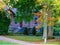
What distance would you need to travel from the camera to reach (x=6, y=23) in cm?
3722

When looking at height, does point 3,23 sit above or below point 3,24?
above

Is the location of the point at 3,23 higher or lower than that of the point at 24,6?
lower

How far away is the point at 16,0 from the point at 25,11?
11.3ft

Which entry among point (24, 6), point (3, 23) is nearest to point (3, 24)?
point (3, 23)

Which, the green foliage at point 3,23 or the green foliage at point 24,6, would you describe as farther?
the green foliage at point 3,23

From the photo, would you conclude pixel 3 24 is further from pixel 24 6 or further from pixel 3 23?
pixel 24 6

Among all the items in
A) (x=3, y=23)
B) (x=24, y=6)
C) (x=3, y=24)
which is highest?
(x=24, y=6)

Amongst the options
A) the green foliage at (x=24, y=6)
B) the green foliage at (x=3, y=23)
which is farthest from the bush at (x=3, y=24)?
the green foliage at (x=24, y=6)

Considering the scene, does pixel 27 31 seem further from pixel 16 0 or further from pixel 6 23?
pixel 16 0

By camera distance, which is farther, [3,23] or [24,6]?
[3,23]

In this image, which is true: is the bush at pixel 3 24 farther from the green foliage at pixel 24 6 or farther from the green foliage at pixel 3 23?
the green foliage at pixel 24 6

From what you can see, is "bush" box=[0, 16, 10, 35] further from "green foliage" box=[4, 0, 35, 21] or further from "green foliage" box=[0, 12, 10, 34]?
"green foliage" box=[4, 0, 35, 21]

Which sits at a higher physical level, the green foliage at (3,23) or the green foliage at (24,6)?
the green foliage at (24,6)

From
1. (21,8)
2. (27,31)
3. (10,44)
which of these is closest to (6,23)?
(27,31)
